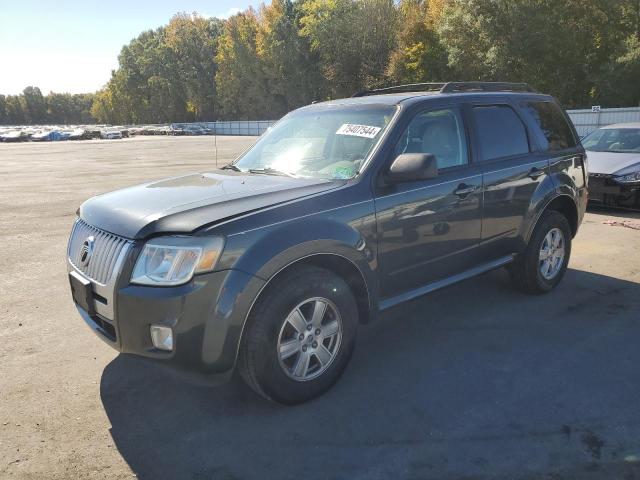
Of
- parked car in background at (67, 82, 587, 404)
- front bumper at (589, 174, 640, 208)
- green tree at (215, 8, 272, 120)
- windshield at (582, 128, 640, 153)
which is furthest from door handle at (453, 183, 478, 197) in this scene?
green tree at (215, 8, 272, 120)

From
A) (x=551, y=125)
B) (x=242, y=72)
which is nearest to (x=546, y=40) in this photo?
(x=551, y=125)

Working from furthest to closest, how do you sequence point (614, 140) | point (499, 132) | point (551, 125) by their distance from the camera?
point (614, 140), point (551, 125), point (499, 132)

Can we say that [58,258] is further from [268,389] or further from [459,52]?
[459,52]

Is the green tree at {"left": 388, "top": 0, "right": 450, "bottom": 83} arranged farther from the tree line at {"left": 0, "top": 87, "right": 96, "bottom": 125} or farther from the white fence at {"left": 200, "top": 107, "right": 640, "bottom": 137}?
the tree line at {"left": 0, "top": 87, "right": 96, "bottom": 125}

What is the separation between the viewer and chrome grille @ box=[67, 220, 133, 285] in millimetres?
3009

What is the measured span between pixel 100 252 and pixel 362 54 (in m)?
61.5

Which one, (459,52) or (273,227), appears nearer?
(273,227)

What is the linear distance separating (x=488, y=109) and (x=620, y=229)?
4632 mm

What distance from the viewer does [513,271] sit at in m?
5.00

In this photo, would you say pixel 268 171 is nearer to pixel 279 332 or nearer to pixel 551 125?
pixel 279 332

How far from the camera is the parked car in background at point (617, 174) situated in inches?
340

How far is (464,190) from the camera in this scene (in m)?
4.09

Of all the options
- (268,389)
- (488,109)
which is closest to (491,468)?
(268,389)

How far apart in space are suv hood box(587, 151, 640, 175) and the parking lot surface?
4352mm
